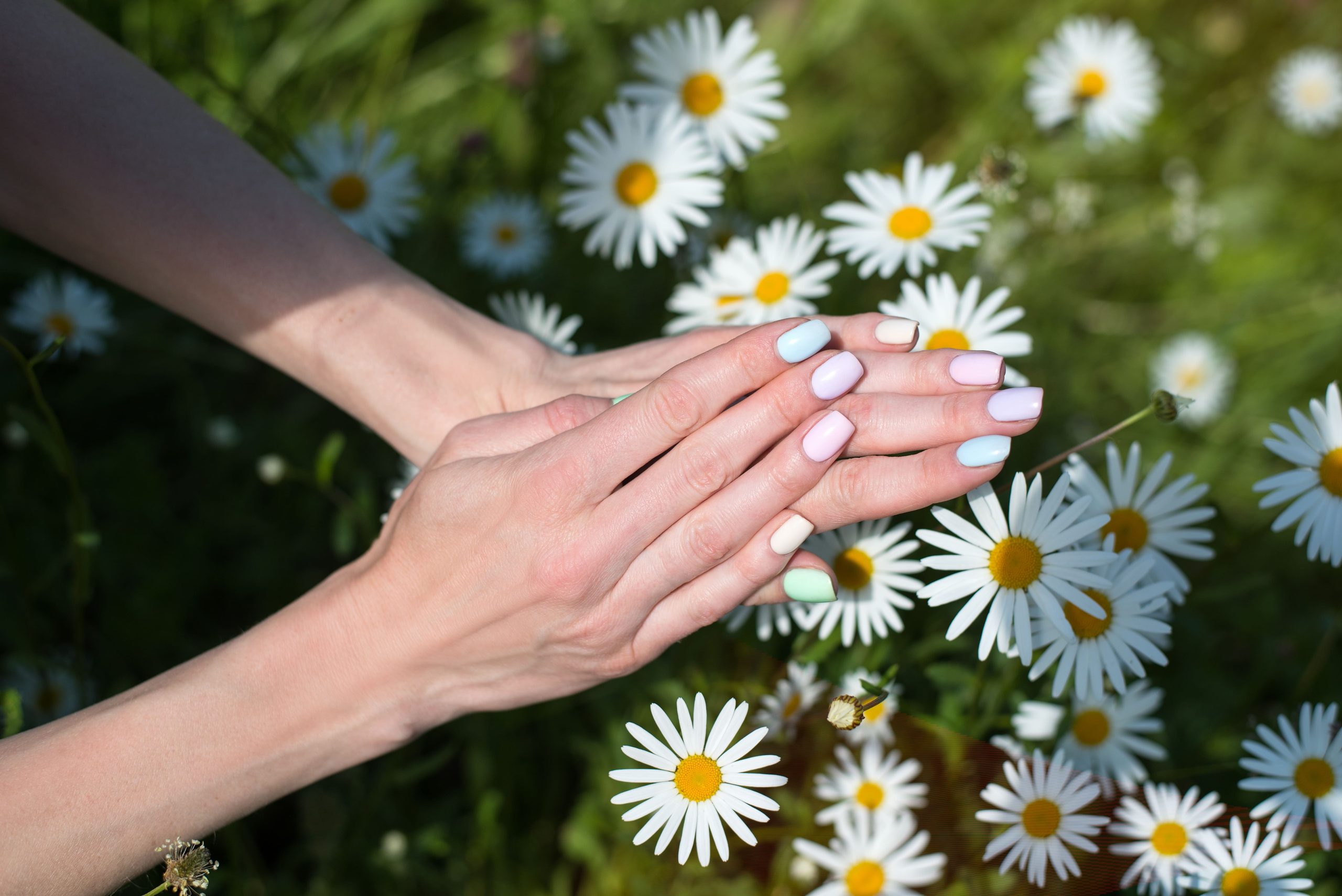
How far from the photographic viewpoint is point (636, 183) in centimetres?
210

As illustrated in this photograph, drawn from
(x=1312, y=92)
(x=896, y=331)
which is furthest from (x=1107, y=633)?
(x=1312, y=92)

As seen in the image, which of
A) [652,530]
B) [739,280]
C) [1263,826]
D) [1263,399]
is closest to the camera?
[652,530]

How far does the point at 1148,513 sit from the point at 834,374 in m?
0.66

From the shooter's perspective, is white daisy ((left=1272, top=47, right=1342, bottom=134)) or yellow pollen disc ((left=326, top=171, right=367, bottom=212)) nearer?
yellow pollen disc ((left=326, top=171, right=367, bottom=212))

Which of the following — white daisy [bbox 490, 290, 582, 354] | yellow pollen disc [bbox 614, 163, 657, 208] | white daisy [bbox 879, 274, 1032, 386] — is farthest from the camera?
yellow pollen disc [bbox 614, 163, 657, 208]

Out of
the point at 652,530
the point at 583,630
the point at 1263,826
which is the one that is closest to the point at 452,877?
the point at 583,630

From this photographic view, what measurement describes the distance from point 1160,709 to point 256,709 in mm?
1782

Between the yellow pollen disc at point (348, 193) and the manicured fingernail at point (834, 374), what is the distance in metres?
1.54

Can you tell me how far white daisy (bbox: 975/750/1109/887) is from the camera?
1422mm

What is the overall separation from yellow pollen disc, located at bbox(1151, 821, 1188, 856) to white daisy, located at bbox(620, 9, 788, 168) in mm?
1486

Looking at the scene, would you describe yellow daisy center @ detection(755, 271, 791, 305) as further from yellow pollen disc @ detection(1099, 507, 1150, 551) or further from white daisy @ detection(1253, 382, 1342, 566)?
white daisy @ detection(1253, 382, 1342, 566)

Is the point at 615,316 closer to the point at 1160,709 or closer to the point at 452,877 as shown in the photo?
the point at 452,877

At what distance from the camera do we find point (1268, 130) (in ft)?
11.2

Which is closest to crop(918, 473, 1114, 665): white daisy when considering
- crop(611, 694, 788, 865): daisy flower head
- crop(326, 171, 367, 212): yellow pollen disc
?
crop(611, 694, 788, 865): daisy flower head
